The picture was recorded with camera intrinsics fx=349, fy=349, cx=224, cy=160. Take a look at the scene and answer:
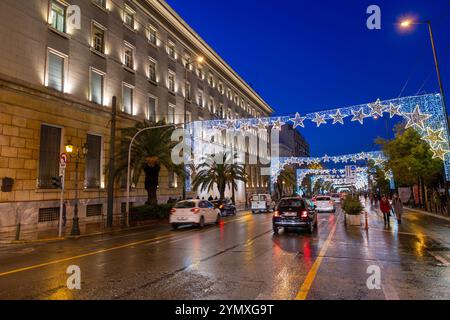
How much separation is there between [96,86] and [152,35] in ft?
36.6

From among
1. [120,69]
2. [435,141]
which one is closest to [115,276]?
[435,141]

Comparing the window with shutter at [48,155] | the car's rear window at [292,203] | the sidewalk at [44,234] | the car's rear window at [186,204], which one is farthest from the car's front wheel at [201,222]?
the window with shutter at [48,155]

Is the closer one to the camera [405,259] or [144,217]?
[405,259]

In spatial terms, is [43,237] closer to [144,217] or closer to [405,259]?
[144,217]

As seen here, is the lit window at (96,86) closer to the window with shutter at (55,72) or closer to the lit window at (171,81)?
the window with shutter at (55,72)

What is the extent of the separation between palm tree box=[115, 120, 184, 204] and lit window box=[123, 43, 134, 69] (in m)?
7.72

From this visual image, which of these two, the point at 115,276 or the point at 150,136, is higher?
the point at 150,136

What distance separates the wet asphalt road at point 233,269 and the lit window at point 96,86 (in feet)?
49.5

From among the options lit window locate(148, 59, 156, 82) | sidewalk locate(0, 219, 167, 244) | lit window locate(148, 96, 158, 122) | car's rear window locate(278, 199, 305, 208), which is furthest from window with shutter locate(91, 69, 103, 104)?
car's rear window locate(278, 199, 305, 208)

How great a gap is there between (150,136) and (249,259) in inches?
684

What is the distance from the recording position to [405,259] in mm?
10055

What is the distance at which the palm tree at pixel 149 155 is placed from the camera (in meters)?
24.8

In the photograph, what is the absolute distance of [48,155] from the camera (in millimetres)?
22578

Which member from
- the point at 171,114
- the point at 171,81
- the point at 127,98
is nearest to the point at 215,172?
the point at 171,114
